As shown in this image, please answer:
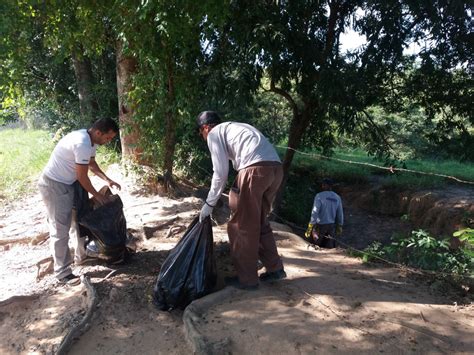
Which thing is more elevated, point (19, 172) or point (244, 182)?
point (244, 182)

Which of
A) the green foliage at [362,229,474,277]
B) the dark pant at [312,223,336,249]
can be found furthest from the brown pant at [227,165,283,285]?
the dark pant at [312,223,336,249]

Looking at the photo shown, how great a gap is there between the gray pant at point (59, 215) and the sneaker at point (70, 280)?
3 centimetres

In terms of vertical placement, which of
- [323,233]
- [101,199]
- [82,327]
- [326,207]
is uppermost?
[101,199]

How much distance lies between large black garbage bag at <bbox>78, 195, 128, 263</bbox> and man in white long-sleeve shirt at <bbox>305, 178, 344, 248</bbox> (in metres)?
3.31

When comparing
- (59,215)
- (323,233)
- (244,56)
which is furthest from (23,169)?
(323,233)

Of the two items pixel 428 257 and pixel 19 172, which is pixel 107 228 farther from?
pixel 19 172

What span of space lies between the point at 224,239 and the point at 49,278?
1.92 m

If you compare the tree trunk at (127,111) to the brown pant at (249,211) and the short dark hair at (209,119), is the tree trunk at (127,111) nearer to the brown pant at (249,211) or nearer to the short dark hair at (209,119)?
the short dark hair at (209,119)

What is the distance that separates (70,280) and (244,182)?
70.7 inches

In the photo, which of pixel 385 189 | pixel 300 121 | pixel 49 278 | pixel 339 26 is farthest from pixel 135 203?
pixel 385 189

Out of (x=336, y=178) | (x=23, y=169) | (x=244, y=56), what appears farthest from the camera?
(x=336, y=178)

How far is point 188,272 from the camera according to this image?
3352mm

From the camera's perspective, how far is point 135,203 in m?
6.10

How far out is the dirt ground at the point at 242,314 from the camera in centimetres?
286
